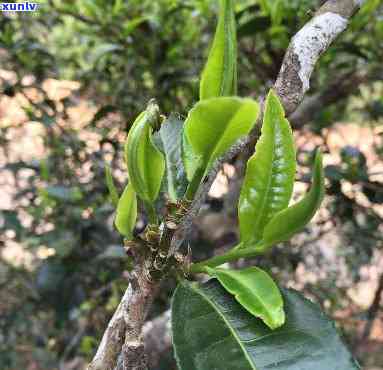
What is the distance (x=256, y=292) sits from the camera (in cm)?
54

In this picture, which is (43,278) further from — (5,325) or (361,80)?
(361,80)

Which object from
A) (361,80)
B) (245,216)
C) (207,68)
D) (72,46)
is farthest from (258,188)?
(72,46)

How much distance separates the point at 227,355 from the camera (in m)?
0.54

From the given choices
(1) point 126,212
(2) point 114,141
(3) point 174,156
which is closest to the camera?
(1) point 126,212

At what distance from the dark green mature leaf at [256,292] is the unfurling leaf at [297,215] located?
1.6 inches

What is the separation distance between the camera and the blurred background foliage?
153 cm

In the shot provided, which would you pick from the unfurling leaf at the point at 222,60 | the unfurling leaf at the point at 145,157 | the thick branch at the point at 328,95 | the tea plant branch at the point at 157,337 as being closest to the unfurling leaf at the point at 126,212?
the unfurling leaf at the point at 145,157

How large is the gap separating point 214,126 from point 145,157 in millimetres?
96

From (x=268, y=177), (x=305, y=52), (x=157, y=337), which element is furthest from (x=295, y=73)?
(x=157, y=337)

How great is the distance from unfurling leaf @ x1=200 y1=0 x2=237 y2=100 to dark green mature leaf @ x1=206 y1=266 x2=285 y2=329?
195 millimetres

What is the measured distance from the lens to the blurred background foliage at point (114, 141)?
60.4 inches

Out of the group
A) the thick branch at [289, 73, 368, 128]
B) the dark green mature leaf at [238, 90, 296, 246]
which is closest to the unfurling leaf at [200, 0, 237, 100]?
the dark green mature leaf at [238, 90, 296, 246]

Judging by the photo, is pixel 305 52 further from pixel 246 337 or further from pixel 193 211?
pixel 246 337

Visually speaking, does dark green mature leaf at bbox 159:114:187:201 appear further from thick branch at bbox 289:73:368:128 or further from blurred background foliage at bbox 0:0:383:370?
thick branch at bbox 289:73:368:128
